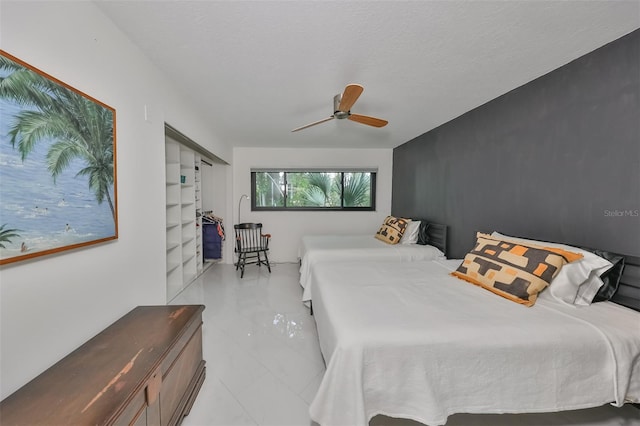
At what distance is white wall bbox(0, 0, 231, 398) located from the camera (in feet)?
3.20

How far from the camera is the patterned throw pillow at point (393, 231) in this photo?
3.65 meters

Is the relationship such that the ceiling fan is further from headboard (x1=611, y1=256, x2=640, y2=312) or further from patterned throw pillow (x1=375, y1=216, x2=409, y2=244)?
headboard (x1=611, y1=256, x2=640, y2=312)

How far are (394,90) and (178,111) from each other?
6.80 ft

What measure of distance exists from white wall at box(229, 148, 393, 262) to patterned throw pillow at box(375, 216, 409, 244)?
1.04m

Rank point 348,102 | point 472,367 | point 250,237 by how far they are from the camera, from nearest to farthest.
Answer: point 472,367 → point 348,102 → point 250,237

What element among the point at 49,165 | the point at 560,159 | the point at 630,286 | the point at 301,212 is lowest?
the point at 630,286

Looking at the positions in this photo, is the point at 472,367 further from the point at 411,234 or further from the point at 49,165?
the point at 411,234

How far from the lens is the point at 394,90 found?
2.33m

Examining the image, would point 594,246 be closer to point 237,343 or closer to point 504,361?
point 504,361

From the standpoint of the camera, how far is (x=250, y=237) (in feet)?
15.3

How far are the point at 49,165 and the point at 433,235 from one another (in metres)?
3.75

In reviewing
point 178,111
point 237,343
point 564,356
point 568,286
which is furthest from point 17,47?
point 568,286

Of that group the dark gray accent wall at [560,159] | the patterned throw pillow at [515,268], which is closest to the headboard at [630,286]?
the dark gray accent wall at [560,159]

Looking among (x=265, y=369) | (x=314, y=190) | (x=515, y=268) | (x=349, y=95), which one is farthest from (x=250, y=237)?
(x=515, y=268)
